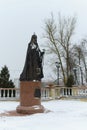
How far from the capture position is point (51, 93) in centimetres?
2170

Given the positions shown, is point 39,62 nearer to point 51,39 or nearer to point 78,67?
point 51,39

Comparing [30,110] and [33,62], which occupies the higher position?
[33,62]

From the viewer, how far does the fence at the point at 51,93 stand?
20922 mm

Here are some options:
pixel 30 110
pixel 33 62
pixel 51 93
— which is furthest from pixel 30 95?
pixel 51 93

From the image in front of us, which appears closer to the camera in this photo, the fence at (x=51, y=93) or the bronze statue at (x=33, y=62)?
the bronze statue at (x=33, y=62)

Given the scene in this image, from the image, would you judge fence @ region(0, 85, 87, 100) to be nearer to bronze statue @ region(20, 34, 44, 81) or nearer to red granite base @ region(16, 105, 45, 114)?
bronze statue @ region(20, 34, 44, 81)

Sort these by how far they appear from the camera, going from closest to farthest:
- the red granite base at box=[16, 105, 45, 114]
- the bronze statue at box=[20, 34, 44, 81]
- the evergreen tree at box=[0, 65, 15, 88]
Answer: the red granite base at box=[16, 105, 45, 114], the bronze statue at box=[20, 34, 44, 81], the evergreen tree at box=[0, 65, 15, 88]

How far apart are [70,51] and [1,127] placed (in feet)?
101

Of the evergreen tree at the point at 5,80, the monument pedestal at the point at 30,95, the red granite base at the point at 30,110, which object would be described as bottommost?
the red granite base at the point at 30,110

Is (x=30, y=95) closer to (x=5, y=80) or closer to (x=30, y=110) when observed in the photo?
(x=30, y=110)

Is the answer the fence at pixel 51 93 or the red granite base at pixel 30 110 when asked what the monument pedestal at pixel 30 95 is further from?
the fence at pixel 51 93

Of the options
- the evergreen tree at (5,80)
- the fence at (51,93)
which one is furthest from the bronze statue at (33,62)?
the evergreen tree at (5,80)

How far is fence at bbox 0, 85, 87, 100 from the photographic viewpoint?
824 inches

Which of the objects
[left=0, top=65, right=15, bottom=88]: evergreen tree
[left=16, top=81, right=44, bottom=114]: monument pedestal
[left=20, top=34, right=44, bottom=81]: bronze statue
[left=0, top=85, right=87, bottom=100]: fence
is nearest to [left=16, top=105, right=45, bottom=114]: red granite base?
[left=16, top=81, right=44, bottom=114]: monument pedestal
